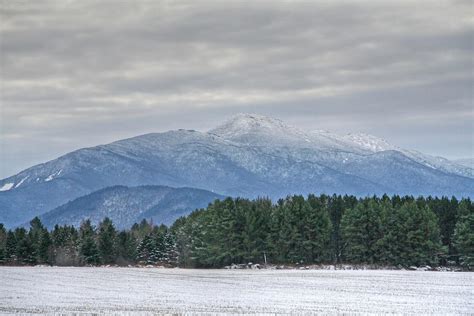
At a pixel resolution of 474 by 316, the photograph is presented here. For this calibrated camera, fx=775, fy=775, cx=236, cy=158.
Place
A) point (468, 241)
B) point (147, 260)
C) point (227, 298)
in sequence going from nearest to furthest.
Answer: point (227, 298)
point (468, 241)
point (147, 260)

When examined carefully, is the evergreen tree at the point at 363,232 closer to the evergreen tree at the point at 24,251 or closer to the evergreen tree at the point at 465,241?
Result: the evergreen tree at the point at 465,241

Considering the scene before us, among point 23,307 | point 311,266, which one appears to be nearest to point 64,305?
point 23,307

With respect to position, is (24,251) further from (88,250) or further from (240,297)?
(240,297)

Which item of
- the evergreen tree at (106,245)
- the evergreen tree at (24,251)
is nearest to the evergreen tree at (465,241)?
the evergreen tree at (106,245)

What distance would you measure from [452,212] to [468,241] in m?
15.8

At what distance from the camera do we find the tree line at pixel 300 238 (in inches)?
5896

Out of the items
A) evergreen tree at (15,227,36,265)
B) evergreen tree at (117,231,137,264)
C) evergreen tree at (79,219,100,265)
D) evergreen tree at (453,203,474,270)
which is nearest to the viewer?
evergreen tree at (453,203,474,270)

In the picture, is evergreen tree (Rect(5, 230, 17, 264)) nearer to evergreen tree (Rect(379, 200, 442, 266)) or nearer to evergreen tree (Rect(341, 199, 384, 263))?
evergreen tree (Rect(341, 199, 384, 263))

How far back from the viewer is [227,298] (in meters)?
68.1

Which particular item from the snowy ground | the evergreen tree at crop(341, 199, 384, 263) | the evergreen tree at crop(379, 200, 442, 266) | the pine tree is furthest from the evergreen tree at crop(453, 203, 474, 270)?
the pine tree

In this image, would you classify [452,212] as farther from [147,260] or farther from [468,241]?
[147,260]

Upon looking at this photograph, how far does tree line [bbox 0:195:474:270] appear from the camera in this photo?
491 ft

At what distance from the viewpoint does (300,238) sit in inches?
6142

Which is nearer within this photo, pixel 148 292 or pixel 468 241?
pixel 148 292
